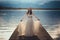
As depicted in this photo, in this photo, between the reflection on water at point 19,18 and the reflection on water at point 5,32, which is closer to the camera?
the reflection on water at point 5,32

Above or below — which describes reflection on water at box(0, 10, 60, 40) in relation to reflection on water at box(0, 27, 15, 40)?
above

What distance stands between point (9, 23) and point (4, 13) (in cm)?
20

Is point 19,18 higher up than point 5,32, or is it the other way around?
point 19,18

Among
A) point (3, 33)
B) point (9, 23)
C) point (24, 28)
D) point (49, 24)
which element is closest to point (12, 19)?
point (9, 23)

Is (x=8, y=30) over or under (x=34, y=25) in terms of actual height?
under

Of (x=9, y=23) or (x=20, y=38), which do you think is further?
(x=9, y=23)

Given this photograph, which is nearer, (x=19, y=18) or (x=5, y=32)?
(x=5, y=32)

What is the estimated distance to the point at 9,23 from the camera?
286cm

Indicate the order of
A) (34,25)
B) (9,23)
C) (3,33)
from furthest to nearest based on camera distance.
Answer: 1. (9,23)
2. (3,33)
3. (34,25)

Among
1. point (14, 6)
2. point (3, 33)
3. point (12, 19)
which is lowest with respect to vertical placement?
point (3, 33)

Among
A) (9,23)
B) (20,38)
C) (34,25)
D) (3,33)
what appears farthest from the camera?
(9,23)

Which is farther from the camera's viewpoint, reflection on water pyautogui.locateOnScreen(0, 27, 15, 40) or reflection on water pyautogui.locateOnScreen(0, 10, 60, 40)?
reflection on water pyautogui.locateOnScreen(0, 10, 60, 40)

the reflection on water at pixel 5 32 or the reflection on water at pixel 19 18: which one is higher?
the reflection on water at pixel 19 18

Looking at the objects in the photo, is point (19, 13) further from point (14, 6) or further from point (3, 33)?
point (3, 33)
